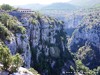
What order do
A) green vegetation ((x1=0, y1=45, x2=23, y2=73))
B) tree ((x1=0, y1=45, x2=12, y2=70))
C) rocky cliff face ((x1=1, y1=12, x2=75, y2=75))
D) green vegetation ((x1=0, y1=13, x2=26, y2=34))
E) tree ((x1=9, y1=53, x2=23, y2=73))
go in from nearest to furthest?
1. tree ((x1=9, y1=53, x2=23, y2=73))
2. green vegetation ((x1=0, y1=45, x2=23, y2=73))
3. tree ((x1=0, y1=45, x2=12, y2=70))
4. green vegetation ((x1=0, y1=13, x2=26, y2=34))
5. rocky cliff face ((x1=1, y1=12, x2=75, y2=75))

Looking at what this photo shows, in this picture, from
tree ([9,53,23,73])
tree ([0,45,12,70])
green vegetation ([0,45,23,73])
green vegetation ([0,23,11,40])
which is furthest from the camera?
green vegetation ([0,23,11,40])

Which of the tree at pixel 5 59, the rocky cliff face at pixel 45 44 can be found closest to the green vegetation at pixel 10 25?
the rocky cliff face at pixel 45 44

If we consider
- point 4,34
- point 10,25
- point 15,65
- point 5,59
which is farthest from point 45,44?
point 15,65

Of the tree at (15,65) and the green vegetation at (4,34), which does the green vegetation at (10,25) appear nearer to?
the green vegetation at (4,34)

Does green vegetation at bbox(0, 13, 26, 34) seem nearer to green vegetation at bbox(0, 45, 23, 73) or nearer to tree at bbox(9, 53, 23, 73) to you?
green vegetation at bbox(0, 45, 23, 73)

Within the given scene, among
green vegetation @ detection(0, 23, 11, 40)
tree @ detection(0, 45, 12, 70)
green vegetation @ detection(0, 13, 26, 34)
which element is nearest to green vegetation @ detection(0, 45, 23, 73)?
tree @ detection(0, 45, 12, 70)

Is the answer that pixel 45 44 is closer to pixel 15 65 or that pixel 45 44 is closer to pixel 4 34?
pixel 4 34

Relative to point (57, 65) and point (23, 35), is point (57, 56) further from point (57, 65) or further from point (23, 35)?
point (23, 35)

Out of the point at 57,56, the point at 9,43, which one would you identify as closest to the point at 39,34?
the point at 57,56

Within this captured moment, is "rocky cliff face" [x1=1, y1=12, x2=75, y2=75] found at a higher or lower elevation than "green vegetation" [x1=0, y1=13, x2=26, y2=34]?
lower

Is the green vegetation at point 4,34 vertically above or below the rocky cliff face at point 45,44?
above
